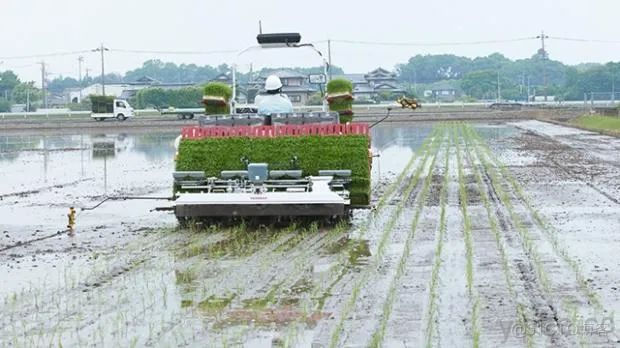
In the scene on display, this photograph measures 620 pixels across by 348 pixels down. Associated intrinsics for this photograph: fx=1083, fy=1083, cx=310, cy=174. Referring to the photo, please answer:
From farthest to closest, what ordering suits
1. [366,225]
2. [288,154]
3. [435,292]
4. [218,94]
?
[218,94] → [288,154] → [366,225] → [435,292]

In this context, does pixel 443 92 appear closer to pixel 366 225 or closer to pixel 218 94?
pixel 218 94

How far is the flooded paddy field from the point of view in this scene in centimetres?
716

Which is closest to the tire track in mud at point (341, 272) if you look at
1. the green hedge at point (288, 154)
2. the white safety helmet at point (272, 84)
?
the green hedge at point (288, 154)

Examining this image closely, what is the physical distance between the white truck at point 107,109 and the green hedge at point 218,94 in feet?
173

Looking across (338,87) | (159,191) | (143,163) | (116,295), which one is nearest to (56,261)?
(116,295)

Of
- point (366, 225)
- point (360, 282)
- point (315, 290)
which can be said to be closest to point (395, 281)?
point (360, 282)

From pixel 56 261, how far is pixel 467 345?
206 inches

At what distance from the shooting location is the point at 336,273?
9531 millimetres

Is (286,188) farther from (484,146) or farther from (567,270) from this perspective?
(484,146)

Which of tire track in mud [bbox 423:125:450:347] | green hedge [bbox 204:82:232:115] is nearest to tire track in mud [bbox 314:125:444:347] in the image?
tire track in mud [bbox 423:125:450:347]

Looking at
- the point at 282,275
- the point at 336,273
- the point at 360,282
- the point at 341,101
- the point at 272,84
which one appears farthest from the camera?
the point at 341,101

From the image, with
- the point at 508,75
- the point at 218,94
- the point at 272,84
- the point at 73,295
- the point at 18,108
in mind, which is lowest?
the point at 73,295

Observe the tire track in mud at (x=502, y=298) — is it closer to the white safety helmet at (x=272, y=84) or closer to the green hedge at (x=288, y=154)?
the green hedge at (x=288, y=154)

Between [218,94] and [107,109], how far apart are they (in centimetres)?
5393
